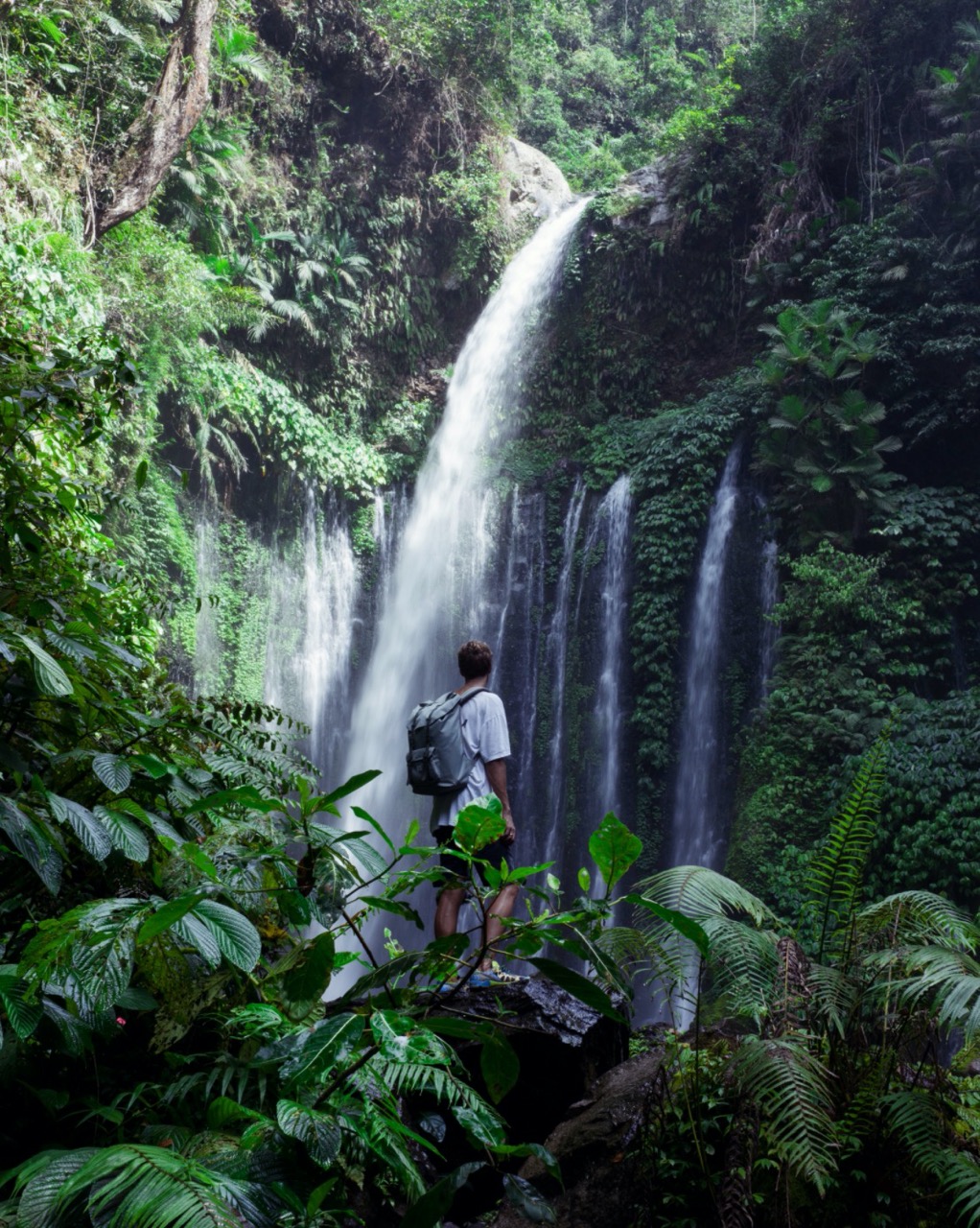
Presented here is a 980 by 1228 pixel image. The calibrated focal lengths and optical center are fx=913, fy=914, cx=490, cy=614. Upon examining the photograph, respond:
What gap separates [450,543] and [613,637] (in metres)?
3.72

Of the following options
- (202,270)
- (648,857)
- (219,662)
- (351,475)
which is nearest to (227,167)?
(202,270)

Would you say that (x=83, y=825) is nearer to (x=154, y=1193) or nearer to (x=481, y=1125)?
(x=154, y=1193)

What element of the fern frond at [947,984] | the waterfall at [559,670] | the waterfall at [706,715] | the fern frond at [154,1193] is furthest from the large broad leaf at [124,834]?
the waterfall at [559,670]

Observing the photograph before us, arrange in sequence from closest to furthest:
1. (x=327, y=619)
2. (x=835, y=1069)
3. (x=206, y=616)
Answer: (x=835, y=1069) < (x=206, y=616) < (x=327, y=619)

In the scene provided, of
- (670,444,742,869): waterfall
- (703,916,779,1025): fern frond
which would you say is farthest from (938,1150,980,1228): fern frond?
(670,444,742,869): waterfall

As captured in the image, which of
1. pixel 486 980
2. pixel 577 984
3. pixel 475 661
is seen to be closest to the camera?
pixel 577 984

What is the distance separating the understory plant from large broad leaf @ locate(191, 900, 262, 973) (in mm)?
969

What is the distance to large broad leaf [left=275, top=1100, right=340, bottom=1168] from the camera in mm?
1098

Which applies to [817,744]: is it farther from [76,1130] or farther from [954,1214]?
[76,1130]

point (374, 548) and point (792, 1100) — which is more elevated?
point (374, 548)

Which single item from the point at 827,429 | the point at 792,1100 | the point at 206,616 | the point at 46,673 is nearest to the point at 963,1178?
the point at 792,1100

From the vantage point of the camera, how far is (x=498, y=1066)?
4.17 feet

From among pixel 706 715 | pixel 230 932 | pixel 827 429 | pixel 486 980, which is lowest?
pixel 706 715

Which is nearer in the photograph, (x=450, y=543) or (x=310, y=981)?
(x=310, y=981)
